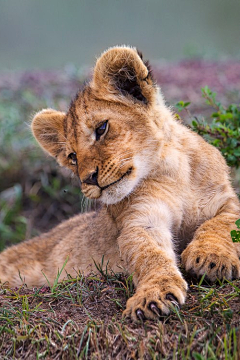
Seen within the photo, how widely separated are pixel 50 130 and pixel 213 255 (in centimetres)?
195

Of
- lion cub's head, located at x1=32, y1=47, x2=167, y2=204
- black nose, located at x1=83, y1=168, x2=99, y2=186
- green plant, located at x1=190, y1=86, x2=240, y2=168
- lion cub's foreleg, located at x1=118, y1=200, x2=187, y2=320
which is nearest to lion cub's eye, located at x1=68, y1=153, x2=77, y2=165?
lion cub's head, located at x1=32, y1=47, x2=167, y2=204

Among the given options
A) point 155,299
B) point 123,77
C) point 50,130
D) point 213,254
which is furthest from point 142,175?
point 155,299

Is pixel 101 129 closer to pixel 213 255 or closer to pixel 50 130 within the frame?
pixel 50 130

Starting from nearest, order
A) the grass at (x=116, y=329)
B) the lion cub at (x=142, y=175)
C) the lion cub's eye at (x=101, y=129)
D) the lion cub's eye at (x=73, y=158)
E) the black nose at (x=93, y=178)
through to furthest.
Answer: the grass at (x=116, y=329)
the lion cub at (x=142, y=175)
the black nose at (x=93, y=178)
the lion cub's eye at (x=101, y=129)
the lion cub's eye at (x=73, y=158)

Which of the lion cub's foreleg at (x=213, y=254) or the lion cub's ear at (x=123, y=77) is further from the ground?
the lion cub's ear at (x=123, y=77)

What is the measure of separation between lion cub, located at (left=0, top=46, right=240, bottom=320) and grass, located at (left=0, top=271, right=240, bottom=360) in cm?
22

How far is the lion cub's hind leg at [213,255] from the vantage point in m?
3.49

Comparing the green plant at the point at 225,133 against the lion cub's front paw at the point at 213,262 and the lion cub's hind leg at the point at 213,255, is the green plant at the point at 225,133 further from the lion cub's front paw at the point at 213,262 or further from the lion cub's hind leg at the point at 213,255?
the lion cub's front paw at the point at 213,262

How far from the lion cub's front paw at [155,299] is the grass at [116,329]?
0.17 ft

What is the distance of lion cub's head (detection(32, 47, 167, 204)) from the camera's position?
385cm

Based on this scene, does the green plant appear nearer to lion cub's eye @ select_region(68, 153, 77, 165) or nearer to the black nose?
lion cub's eye @ select_region(68, 153, 77, 165)

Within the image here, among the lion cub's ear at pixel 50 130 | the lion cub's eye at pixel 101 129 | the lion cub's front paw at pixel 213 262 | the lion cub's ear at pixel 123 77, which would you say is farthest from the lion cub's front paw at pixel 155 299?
the lion cub's ear at pixel 50 130

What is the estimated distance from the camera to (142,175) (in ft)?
13.5

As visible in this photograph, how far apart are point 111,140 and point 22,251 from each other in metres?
2.32
